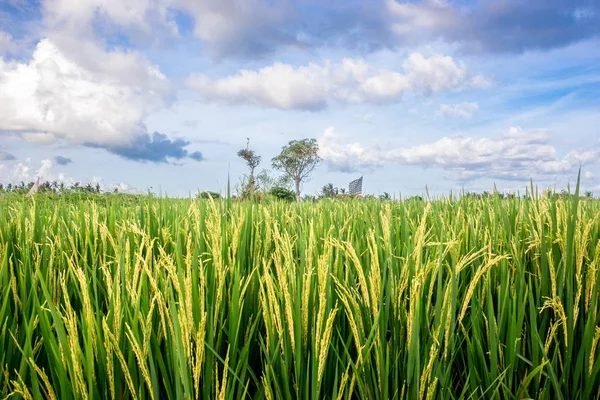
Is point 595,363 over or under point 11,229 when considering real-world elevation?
under

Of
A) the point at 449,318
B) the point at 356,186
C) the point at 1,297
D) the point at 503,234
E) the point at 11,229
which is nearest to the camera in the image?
the point at 449,318

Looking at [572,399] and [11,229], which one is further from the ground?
[11,229]

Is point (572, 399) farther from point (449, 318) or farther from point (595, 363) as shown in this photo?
point (449, 318)

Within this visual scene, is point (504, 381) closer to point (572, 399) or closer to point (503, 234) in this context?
point (572, 399)

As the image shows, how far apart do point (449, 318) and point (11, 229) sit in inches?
110

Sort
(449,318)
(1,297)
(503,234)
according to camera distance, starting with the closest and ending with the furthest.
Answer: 1. (449,318)
2. (1,297)
3. (503,234)

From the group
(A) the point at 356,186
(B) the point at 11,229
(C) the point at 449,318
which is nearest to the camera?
(C) the point at 449,318

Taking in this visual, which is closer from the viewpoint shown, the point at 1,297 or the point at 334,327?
the point at 334,327

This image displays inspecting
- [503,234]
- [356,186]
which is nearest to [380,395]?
[503,234]

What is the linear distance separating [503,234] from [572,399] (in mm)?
1002

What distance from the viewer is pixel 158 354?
4.05 feet

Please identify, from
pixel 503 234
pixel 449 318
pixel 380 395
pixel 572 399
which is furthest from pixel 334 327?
pixel 503 234

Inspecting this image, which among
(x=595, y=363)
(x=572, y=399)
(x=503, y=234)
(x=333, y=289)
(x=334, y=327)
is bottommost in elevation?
(x=572, y=399)

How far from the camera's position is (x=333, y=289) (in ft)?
4.95
